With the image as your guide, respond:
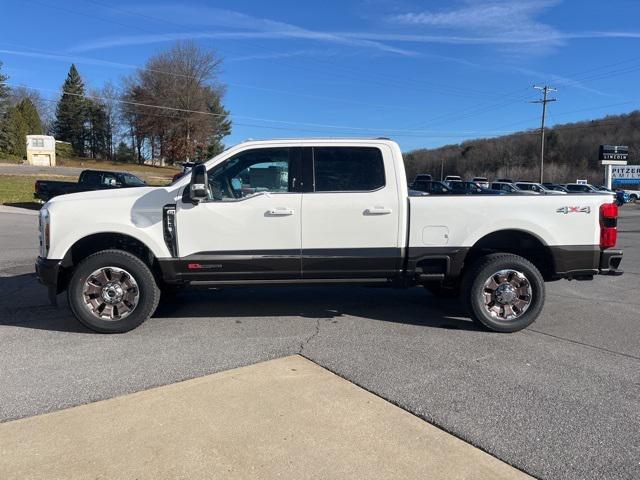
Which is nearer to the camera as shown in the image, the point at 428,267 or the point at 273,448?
the point at 273,448

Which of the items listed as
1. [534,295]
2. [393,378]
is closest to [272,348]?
[393,378]

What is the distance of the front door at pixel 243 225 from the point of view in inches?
209

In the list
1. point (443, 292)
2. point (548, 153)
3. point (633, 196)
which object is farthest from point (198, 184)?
point (548, 153)

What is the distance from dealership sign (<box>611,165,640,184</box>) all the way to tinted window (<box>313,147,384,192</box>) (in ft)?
191

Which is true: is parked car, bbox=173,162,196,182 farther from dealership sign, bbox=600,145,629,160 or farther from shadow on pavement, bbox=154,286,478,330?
dealership sign, bbox=600,145,629,160

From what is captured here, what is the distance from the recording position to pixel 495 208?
5.47 metres

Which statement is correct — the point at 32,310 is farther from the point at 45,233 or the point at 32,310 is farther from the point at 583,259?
the point at 583,259

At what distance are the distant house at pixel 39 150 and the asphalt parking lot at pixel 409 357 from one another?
66780 millimetres

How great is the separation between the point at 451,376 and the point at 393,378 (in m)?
0.49

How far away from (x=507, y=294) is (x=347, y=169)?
85.9 inches

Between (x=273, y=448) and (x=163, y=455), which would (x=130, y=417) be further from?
(x=273, y=448)

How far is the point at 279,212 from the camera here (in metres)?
5.34

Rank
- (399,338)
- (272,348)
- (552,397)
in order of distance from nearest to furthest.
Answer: (552,397) → (272,348) → (399,338)

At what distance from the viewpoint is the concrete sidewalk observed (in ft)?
9.34
